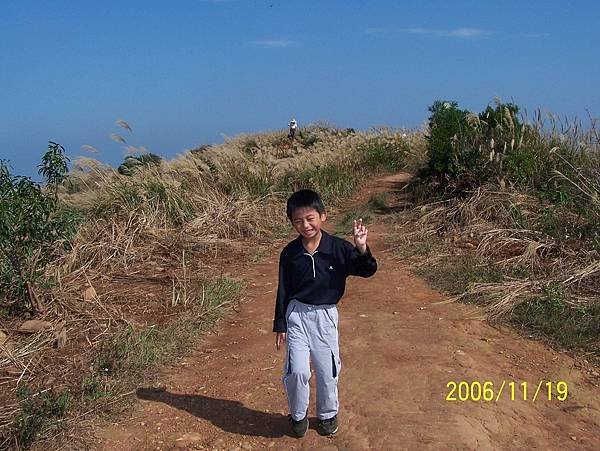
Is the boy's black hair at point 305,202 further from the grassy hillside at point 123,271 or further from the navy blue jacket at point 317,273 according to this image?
the grassy hillside at point 123,271

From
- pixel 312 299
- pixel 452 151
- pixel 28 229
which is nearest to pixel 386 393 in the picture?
pixel 312 299

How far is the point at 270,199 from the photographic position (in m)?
9.91

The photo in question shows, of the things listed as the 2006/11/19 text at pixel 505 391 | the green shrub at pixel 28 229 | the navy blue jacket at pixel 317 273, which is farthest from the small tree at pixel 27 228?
the 2006/11/19 text at pixel 505 391

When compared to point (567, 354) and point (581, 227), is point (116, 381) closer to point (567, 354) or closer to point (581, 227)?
point (567, 354)

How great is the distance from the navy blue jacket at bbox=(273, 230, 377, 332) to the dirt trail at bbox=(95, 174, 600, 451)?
77 cm

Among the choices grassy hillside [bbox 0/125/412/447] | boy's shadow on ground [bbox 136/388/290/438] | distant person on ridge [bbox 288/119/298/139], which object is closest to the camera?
boy's shadow on ground [bbox 136/388/290/438]

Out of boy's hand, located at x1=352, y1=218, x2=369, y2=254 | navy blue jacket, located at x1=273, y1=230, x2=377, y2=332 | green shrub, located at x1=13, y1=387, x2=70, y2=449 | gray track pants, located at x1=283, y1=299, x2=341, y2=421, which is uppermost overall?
boy's hand, located at x1=352, y1=218, x2=369, y2=254

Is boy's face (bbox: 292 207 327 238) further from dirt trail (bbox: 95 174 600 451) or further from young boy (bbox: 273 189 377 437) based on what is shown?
dirt trail (bbox: 95 174 600 451)

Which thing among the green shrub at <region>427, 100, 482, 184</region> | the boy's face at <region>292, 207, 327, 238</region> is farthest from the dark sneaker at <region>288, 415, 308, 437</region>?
the green shrub at <region>427, 100, 482, 184</region>

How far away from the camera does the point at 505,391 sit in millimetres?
3738

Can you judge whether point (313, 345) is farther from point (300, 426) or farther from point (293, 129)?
point (293, 129)

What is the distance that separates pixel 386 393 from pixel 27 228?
3.04 m

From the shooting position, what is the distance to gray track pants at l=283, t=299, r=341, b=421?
3115 mm

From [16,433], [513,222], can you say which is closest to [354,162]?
[513,222]
